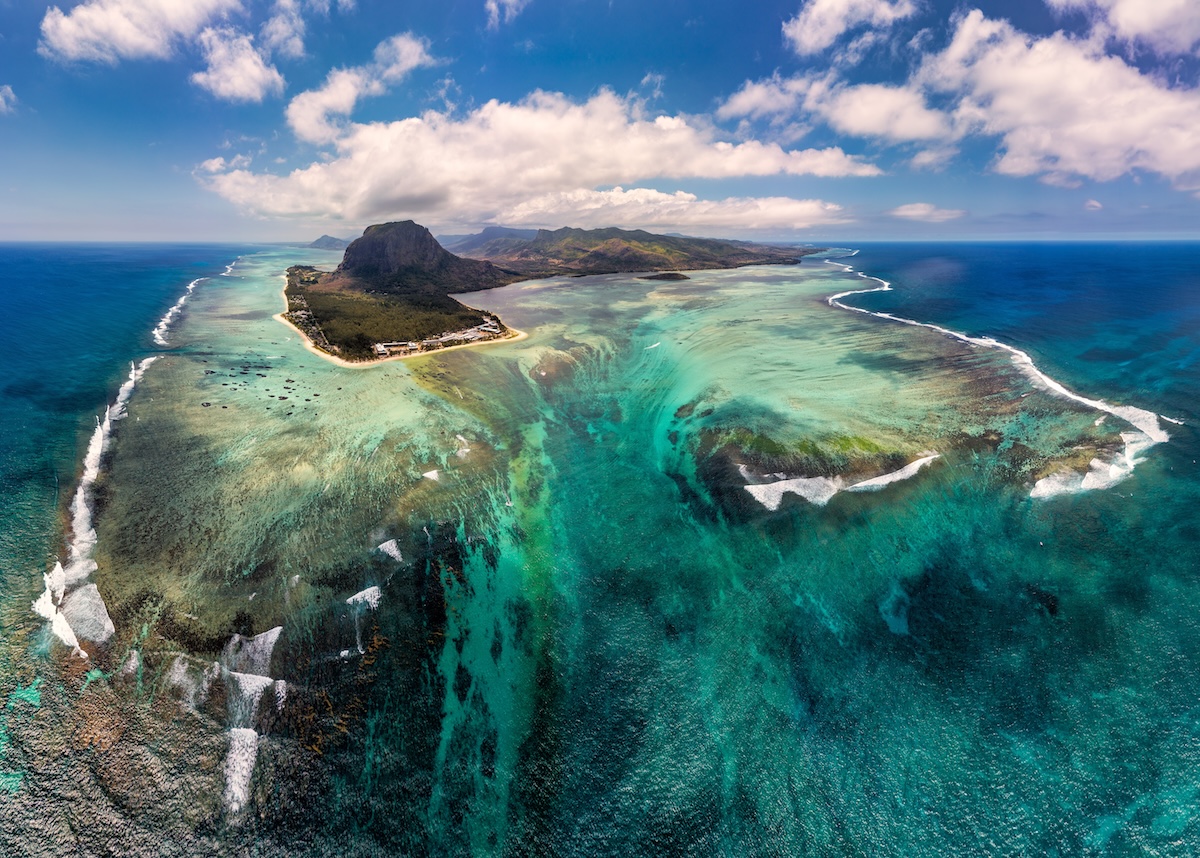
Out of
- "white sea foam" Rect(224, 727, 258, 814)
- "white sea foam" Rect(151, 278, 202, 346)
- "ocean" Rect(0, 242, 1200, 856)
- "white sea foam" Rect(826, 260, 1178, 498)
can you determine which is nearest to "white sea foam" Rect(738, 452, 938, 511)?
"ocean" Rect(0, 242, 1200, 856)

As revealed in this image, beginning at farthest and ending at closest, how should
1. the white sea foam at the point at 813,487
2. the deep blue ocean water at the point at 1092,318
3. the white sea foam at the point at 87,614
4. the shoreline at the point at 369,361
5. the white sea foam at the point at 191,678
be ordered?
the shoreline at the point at 369,361
the deep blue ocean water at the point at 1092,318
the white sea foam at the point at 813,487
the white sea foam at the point at 87,614
the white sea foam at the point at 191,678

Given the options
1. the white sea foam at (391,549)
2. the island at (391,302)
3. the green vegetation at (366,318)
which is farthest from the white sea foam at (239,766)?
the green vegetation at (366,318)

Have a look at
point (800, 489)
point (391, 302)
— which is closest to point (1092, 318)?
point (800, 489)

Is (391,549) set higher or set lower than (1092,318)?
lower

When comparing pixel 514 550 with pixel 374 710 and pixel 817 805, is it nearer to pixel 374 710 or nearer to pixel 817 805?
pixel 374 710

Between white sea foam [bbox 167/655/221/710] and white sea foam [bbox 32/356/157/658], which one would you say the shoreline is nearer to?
white sea foam [bbox 32/356/157/658]

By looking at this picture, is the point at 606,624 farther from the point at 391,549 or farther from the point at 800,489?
the point at 800,489

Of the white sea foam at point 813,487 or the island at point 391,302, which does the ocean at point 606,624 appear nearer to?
the white sea foam at point 813,487

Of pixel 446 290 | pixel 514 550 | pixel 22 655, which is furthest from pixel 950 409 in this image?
pixel 446 290
